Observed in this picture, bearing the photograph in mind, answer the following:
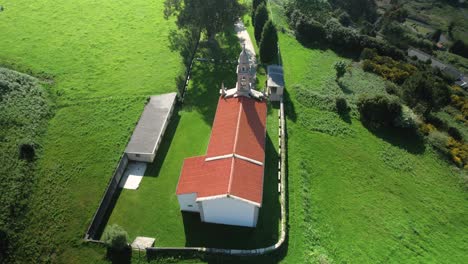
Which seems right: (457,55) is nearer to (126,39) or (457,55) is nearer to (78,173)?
(126,39)

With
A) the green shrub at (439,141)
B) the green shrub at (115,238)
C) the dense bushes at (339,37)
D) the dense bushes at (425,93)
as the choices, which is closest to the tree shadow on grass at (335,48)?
the dense bushes at (339,37)

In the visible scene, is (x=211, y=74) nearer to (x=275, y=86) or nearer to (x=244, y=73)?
(x=275, y=86)

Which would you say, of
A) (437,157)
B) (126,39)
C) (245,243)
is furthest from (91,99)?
(437,157)

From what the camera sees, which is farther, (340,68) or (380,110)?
(340,68)

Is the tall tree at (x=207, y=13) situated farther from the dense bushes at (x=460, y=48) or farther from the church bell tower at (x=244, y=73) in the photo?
the dense bushes at (x=460, y=48)

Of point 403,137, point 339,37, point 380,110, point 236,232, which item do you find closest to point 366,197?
point 403,137

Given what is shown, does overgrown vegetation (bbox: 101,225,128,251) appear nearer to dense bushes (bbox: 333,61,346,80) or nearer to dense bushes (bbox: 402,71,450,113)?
dense bushes (bbox: 333,61,346,80)
